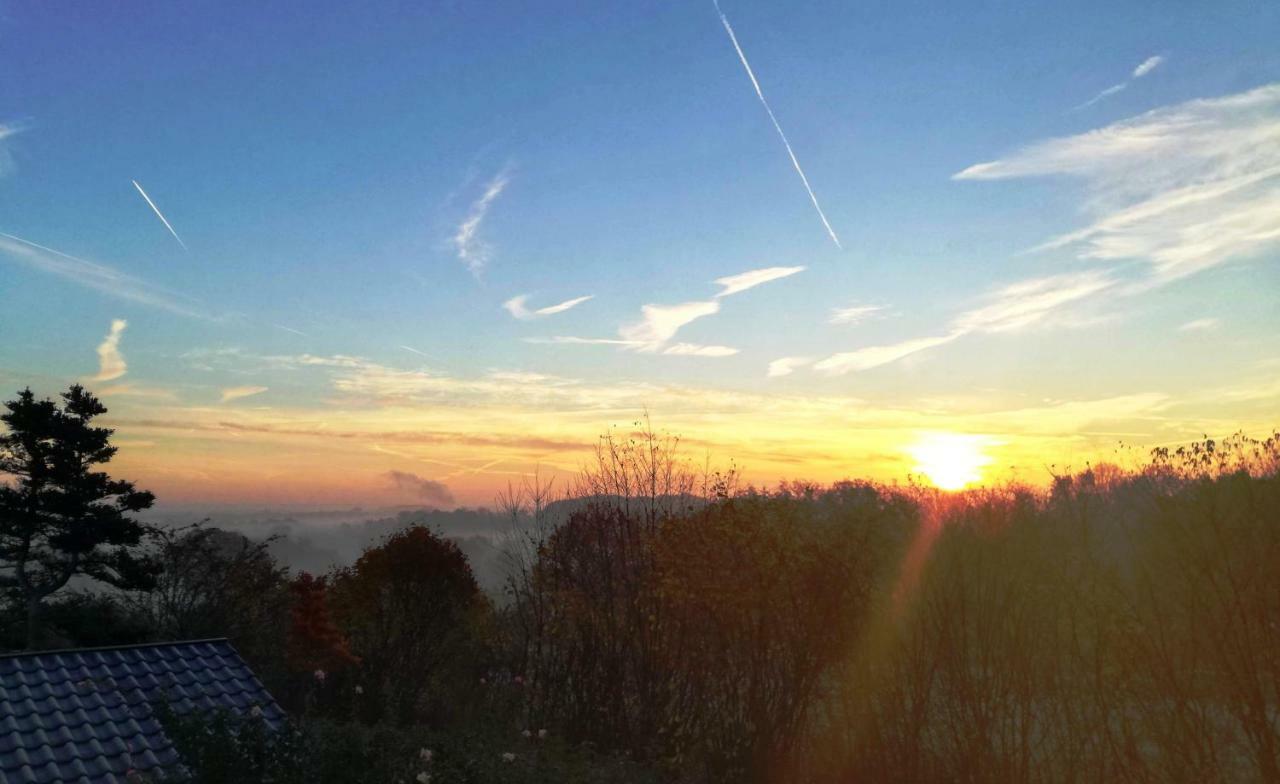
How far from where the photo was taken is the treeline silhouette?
211 inches

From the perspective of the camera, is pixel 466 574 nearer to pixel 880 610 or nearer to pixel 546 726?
pixel 546 726

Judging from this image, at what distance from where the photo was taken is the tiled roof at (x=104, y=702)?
7.89 m

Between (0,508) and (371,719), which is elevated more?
(0,508)

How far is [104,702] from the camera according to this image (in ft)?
29.1

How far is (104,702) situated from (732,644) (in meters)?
7.88

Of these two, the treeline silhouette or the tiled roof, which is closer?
the treeline silhouette

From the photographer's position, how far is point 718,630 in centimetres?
1215

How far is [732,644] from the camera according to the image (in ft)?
39.3

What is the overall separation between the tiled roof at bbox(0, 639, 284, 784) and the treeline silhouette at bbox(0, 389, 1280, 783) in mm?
589

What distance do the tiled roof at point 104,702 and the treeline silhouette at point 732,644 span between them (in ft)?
1.93

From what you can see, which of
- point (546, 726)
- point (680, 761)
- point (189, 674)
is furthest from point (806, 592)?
point (189, 674)

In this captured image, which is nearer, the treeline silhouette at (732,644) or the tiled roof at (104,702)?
the treeline silhouette at (732,644)

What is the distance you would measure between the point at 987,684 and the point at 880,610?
19.6ft

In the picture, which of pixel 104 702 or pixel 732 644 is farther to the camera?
pixel 732 644
